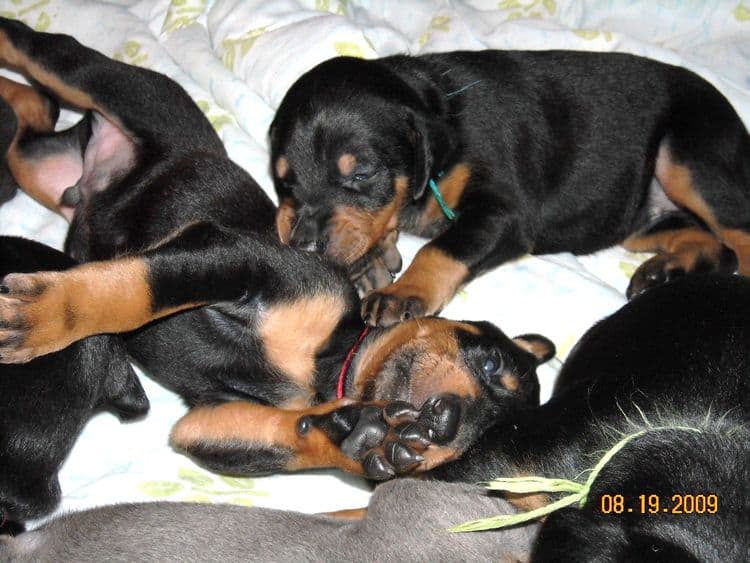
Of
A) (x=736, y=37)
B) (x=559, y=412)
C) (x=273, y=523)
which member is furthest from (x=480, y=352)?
(x=736, y=37)

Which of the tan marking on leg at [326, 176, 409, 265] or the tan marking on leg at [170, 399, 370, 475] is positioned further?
the tan marking on leg at [326, 176, 409, 265]

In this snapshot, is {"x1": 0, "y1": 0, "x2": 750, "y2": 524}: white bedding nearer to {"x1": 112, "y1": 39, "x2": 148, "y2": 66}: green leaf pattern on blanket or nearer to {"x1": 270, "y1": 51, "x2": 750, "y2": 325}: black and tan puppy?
{"x1": 112, "y1": 39, "x2": 148, "y2": 66}: green leaf pattern on blanket

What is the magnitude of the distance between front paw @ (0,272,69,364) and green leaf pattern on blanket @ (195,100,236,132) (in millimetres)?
1849

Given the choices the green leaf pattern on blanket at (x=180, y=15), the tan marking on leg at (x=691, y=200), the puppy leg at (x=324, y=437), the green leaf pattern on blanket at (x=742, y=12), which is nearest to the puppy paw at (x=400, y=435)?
the puppy leg at (x=324, y=437)

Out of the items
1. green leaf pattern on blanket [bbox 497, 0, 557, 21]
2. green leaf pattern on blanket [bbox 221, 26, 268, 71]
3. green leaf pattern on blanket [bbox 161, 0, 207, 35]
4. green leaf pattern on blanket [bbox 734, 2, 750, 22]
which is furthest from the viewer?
green leaf pattern on blanket [bbox 497, 0, 557, 21]

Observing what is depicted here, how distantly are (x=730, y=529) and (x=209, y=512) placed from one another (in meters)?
1.37

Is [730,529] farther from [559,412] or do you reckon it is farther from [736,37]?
[736,37]

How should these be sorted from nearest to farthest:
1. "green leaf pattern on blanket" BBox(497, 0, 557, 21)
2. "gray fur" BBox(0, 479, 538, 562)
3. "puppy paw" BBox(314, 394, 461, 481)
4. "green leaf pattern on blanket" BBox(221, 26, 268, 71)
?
"gray fur" BBox(0, 479, 538, 562) < "puppy paw" BBox(314, 394, 461, 481) < "green leaf pattern on blanket" BBox(221, 26, 268, 71) < "green leaf pattern on blanket" BBox(497, 0, 557, 21)

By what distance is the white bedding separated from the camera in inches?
133

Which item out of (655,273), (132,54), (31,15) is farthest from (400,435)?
(31,15)

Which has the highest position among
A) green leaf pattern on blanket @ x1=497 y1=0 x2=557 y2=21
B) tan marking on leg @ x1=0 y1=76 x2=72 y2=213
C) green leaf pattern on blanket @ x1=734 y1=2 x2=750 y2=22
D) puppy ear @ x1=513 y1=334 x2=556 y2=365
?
green leaf pattern on blanket @ x1=734 y1=2 x2=750 y2=22

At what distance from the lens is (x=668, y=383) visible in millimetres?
2727

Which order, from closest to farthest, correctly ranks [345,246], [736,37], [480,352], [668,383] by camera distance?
[668,383] → [480,352] → [345,246] → [736,37]
